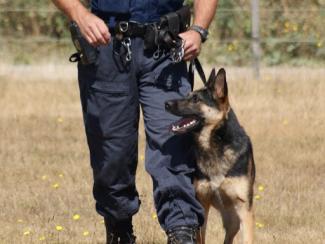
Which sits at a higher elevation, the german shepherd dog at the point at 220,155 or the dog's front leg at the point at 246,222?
the german shepherd dog at the point at 220,155

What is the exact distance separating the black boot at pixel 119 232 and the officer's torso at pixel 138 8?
4.43 ft

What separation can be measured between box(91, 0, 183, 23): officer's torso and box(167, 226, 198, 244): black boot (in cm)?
112

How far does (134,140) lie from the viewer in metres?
5.58

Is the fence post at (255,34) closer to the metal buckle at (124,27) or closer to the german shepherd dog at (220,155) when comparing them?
the german shepherd dog at (220,155)

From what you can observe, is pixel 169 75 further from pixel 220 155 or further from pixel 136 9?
pixel 220 155

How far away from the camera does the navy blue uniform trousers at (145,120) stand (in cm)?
537

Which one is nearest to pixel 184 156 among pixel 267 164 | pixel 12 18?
pixel 267 164

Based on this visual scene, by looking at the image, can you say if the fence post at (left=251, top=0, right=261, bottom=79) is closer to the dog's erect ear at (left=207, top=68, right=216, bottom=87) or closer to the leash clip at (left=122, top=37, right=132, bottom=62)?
the dog's erect ear at (left=207, top=68, right=216, bottom=87)

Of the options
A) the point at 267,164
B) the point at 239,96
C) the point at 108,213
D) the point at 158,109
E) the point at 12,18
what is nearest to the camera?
the point at 158,109

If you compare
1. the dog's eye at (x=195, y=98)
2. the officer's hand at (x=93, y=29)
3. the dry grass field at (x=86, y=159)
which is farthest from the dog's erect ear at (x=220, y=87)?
the dry grass field at (x=86, y=159)

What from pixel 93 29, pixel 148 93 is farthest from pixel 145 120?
pixel 93 29

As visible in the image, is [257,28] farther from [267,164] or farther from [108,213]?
[108,213]

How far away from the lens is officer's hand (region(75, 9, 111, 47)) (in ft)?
16.8

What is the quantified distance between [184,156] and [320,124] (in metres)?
5.48
